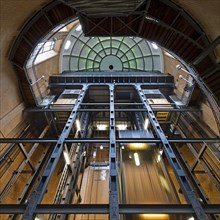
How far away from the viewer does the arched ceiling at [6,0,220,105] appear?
30.1 feet

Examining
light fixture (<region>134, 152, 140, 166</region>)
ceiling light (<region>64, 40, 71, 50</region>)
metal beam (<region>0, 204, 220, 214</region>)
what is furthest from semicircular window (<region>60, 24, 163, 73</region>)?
metal beam (<region>0, 204, 220, 214</region>)

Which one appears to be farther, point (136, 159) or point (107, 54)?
point (107, 54)

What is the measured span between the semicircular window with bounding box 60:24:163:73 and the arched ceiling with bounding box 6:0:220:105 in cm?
970

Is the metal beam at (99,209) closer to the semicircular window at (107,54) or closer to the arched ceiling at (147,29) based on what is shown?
the arched ceiling at (147,29)

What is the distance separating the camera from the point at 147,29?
10602 mm

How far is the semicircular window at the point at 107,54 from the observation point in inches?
816

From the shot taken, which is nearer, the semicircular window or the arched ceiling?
the arched ceiling

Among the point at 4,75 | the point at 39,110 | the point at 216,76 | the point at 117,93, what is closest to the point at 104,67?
the point at 117,93

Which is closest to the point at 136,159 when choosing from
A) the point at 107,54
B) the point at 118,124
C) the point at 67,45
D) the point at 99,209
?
the point at 99,209

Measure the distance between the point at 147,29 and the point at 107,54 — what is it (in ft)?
38.9

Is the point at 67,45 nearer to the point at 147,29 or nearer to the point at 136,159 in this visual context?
the point at 147,29

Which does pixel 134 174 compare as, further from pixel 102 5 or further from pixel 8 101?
pixel 8 101

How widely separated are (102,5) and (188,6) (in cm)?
494

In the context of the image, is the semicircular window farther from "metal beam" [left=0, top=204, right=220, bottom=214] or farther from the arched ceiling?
"metal beam" [left=0, top=204, right=220, bottom=214]
